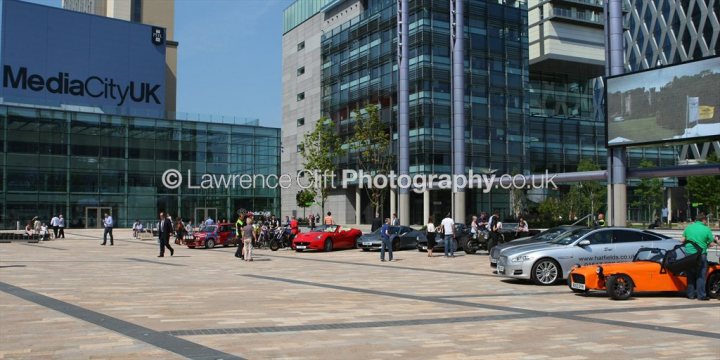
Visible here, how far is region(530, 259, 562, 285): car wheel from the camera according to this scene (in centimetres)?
1619

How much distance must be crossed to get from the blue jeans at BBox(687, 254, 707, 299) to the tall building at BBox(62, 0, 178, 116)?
101173 millimetres

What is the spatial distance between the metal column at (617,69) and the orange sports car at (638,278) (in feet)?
77.6

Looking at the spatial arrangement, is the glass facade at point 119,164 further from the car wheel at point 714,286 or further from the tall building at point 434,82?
the car wheel at point 714,286

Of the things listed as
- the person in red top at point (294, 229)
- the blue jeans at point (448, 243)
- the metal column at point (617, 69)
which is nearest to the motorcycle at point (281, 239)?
the person in red top at point (294, 229)

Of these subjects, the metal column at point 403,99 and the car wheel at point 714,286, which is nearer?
the car wheel at point 714,286

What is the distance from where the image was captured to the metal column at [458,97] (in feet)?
163

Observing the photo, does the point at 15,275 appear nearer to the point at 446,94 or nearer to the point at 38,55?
the point at 446,94

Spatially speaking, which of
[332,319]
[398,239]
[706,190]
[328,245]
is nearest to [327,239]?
[328,245]

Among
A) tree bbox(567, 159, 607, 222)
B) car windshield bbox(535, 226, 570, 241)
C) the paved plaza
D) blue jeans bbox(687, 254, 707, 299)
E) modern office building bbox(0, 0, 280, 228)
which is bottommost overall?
the paved plaza

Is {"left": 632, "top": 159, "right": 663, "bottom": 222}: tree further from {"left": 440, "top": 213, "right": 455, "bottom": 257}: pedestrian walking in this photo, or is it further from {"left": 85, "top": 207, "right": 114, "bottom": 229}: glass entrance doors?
{"left": 85, "top": 207, "right": 114, "bottom": 229}: glass entrance doors

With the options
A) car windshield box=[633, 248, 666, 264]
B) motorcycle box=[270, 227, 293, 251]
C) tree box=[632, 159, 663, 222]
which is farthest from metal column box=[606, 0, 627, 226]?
tree box=[632, 159, 663, 222]

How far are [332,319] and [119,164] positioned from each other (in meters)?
57.8

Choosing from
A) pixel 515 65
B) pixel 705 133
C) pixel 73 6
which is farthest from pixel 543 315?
pixel 73 6

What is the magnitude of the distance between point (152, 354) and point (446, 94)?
5919 cm
